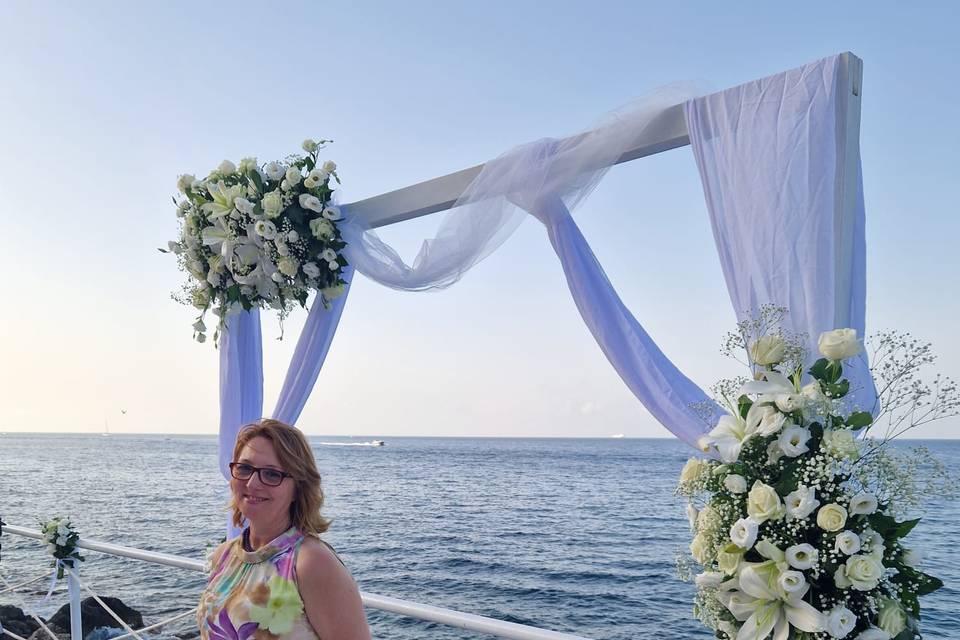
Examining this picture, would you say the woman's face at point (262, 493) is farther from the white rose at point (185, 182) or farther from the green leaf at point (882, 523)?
the white rose at point (185, 182)

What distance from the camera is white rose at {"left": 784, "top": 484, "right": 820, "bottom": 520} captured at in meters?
1.46

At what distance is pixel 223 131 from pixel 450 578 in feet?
44.9

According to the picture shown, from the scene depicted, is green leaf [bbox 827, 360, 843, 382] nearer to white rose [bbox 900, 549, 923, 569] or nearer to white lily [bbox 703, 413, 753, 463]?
white lily [bbox 703, 413, 753, 463]

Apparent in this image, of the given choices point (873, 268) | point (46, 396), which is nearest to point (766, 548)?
point (873, 268)

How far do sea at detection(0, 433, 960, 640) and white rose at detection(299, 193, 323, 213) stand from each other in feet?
4.33

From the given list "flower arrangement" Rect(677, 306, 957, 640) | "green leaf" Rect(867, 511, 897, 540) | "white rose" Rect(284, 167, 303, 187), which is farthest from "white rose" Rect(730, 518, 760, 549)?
"white rose" Rect(284, 167, 303, 187)

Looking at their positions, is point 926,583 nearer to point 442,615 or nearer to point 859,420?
point 859,420

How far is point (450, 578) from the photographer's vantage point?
16.7 metres

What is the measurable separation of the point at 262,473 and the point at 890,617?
4.47 feet

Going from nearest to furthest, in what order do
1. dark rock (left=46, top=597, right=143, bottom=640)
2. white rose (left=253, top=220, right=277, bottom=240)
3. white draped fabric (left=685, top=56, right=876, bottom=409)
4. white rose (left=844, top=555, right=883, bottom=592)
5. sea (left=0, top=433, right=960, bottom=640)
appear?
white rose (left=844, top=555, right=883, bottom=592) → white draped fabric (left=685, top=56, right=876, bottom=409) → white rose (left=253, top=220, right=277, bottom=240) → dark rock (left=46, top=597, right=143, bottom=640) → sea (left=0, top=433, right=960, bottom=640)

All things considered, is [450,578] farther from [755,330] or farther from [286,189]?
[755,330]

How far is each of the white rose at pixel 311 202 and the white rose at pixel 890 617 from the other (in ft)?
8.42

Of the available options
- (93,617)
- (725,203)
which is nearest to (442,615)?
(725,203)

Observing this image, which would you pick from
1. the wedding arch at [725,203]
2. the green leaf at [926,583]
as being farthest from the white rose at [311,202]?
the green leaf at [926,583]
